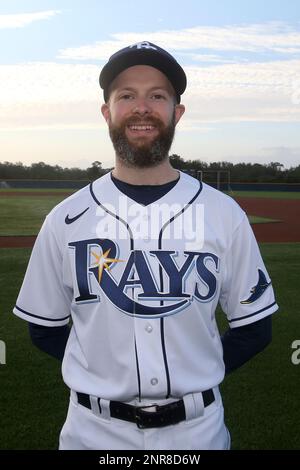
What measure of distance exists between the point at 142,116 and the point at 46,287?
764mm

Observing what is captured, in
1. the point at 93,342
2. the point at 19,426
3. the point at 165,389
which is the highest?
the point at 93,342

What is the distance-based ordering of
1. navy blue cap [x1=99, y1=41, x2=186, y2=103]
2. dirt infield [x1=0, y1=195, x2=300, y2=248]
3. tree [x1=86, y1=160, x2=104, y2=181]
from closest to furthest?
1. navy blue cap [x1=99, y1=41, x2=186, y2=103]
2. dirt infield [x1=0, y1=195, x2=300, y2=248]
3. tree [x1=86, y1=160, x2=104, y2=181]

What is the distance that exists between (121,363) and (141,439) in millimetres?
272

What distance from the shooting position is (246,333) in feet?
7.42

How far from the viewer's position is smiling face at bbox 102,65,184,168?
2.10m

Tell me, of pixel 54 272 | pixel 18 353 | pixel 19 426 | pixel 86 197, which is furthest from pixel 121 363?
pixel 18 353

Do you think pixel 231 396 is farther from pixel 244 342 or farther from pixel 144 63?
pixel 144 63

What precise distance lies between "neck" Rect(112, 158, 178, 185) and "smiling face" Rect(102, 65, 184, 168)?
0.03m

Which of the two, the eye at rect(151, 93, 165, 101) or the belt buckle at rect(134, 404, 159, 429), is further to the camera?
the eye at rect(151, 93, 165, 101)

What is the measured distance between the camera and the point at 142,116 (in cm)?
209

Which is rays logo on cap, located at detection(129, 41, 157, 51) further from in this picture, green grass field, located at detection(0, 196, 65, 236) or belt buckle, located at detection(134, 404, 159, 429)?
green grass field, located at detection(0, 196, 65, 236)

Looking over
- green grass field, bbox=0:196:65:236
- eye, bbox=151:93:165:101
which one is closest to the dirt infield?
green grass field, bbox=0:196:65:236

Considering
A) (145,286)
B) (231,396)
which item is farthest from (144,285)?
(231,396)
